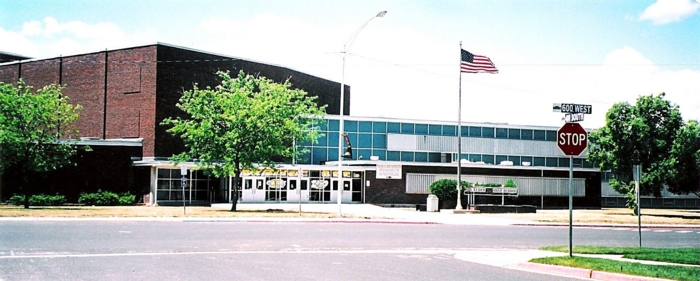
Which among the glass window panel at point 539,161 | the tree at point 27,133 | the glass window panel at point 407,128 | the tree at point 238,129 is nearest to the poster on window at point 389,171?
the glass window panel at point 407,128

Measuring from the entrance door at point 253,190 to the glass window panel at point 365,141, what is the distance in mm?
9912

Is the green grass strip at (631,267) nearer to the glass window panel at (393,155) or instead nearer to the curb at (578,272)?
the curb at (578,272)

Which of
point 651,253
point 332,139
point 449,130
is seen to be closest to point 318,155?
point 332,139

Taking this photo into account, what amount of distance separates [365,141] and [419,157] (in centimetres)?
505

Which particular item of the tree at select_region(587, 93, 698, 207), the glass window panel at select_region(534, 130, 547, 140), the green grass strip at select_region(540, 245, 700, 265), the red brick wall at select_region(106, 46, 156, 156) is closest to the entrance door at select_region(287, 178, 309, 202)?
the red brick wall at select_region(106, 46, 156, 156)

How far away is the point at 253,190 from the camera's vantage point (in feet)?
187

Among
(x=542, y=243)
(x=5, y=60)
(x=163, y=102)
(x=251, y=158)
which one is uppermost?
(x=5, y=60)

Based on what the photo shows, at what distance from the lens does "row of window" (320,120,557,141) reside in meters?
63.0

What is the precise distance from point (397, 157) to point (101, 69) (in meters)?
25.0

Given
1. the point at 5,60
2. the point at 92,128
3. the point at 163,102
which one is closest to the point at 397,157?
the point at 163,102

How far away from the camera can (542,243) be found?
24.1 meters

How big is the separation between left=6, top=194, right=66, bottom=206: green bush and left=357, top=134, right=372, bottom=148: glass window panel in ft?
80.3

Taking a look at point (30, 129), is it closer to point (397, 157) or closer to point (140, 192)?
point (140, 192)

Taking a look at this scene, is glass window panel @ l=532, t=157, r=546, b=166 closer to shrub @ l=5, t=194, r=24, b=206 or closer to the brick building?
the brick building
